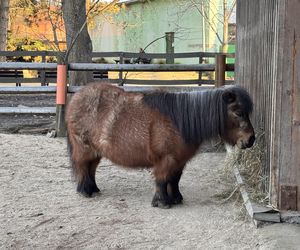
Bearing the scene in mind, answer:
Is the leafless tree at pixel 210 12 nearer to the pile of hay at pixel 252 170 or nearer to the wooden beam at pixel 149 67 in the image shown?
the wooden beam at pixel 149 67

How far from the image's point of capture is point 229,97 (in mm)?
4816

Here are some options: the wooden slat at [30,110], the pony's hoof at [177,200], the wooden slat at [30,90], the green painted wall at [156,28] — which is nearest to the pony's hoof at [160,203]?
the pony's hoof at [177,200]

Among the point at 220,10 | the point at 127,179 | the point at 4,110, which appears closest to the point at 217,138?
the point at 127,179

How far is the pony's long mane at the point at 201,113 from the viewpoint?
4848 millimetres

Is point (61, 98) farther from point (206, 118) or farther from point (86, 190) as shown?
point (206, 118)

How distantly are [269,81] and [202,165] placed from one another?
2.42 m

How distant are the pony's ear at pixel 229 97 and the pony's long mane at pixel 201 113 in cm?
3

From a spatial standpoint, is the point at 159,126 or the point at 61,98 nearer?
the point at 159,126

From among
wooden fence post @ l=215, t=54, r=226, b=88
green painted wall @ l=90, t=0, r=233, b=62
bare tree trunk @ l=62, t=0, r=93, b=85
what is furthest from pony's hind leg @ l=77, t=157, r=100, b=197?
green painted wall @ l=90, t=0, r=233, b=62

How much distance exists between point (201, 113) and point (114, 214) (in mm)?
1263

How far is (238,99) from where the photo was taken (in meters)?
4.81

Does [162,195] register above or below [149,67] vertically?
below

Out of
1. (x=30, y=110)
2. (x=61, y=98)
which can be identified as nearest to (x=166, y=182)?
(x=61, y=98)

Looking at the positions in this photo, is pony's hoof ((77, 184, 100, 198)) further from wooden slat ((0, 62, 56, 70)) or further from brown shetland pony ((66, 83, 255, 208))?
wooden slat ((0, 62, 56, 70))
